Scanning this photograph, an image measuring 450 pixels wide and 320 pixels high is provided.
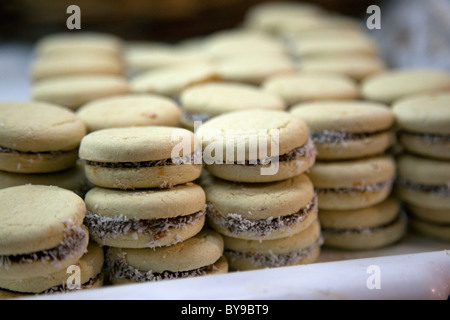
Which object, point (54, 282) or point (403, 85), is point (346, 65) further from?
point (54, 282)

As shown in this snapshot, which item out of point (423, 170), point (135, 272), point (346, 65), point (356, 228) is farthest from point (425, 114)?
point (135, 272)

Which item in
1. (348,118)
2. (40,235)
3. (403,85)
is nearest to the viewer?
(40,235)

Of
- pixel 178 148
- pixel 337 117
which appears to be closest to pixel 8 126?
pixel 178 148

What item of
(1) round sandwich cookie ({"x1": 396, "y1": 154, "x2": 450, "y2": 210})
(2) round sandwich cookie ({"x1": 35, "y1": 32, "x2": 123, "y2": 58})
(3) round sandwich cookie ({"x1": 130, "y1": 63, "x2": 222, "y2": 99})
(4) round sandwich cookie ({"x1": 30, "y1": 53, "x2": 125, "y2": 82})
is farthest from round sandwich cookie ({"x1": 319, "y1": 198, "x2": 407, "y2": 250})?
(2) round sandwich cookie ({"x1": 35, "y1": 32, "x2": 123, "y2": 58})

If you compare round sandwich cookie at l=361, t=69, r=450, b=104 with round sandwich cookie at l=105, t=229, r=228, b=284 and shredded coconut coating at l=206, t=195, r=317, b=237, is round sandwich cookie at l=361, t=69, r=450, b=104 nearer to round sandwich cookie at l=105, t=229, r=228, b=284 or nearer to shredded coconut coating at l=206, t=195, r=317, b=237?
shredded coconut coating at l=206, t=195, r=317, b=237
